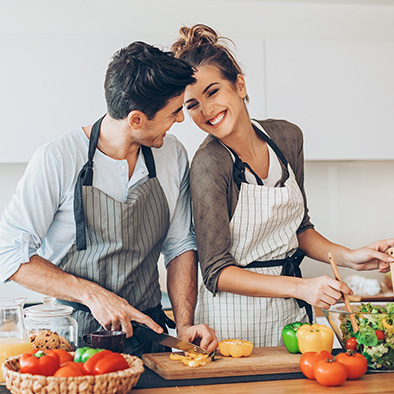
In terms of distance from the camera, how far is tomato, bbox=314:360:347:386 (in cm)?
130

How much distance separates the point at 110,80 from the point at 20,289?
190cm

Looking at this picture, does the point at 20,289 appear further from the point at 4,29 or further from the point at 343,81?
the point at 343,81

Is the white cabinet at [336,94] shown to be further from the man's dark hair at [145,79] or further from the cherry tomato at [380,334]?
the cherry tomato at [380,334]

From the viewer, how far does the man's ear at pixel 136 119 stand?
1.69m

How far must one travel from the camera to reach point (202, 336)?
5.33ft

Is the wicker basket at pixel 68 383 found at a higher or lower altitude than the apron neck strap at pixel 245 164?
lower

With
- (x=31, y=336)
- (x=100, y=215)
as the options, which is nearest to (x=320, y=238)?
(x=100, y=215)

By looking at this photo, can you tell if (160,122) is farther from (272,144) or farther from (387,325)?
(387,325)

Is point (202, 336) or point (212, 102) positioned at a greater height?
point (212, 102)

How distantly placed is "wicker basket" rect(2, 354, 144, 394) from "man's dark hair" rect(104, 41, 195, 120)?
781mm

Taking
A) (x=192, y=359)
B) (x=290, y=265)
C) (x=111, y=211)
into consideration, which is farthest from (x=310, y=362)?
(x=111, y=211)

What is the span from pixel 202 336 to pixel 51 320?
42 centimetres

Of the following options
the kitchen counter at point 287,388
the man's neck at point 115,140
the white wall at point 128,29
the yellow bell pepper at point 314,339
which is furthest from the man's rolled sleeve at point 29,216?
the white wall at point 128,29

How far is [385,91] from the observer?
3207 millimetres
